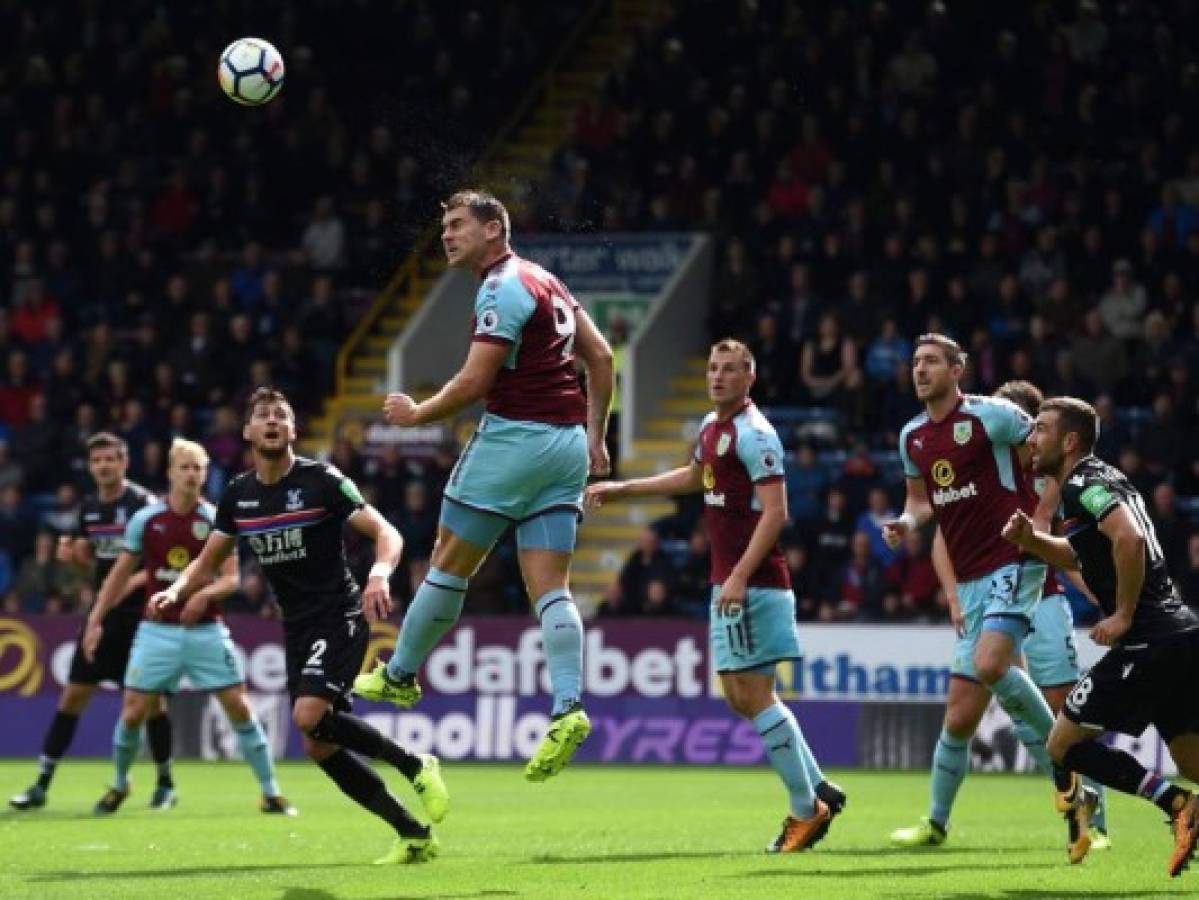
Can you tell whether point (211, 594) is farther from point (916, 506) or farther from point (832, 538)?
point (832, 538)

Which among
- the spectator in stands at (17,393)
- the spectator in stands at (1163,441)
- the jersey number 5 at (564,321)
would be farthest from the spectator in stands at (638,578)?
the jersey number 5 at (564,321)

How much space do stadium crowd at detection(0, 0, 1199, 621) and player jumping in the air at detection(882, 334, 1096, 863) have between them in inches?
341

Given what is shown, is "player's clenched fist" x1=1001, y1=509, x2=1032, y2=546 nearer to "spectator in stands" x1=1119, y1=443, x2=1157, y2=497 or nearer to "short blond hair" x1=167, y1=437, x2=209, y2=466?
"short blond hair" x1=167, y1=437, x2=209, y2=466

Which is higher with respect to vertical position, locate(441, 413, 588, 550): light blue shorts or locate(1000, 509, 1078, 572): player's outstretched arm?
locate(441, 413, 588, 550): light blue shorts

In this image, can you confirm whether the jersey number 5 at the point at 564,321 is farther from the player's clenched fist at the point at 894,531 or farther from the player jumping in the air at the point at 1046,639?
the player jumping in the air at the point at 1046,639

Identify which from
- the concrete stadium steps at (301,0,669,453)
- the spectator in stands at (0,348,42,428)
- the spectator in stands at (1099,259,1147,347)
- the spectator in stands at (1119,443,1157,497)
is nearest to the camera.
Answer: the spectator in stands at (1119,443,1157,497)

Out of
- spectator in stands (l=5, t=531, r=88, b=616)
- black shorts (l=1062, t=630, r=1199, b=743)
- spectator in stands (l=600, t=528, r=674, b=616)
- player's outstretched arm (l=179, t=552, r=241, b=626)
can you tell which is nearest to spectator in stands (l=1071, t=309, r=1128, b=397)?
spectator in stands (l=600, t=528, r=674, b=616)

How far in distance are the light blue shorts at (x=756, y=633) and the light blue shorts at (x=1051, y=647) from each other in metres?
1.53

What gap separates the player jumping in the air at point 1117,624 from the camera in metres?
10.2

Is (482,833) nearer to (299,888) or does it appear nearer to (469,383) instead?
(299,888)

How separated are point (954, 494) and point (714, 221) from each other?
49.3 ft

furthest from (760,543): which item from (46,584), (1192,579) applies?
(46,584)

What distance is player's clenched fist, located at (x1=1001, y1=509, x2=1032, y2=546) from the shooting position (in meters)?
10.1

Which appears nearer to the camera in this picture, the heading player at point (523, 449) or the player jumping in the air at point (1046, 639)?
the heading player at point (523, 449)
